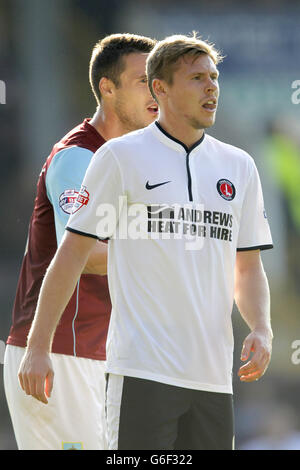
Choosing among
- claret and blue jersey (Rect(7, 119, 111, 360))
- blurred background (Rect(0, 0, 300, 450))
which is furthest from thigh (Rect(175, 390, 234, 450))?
blurred background (Rect(0, 0, 300, 450))

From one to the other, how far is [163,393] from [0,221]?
9.91 metres

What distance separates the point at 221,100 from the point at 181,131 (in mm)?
8424

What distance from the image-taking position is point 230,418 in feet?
9.56

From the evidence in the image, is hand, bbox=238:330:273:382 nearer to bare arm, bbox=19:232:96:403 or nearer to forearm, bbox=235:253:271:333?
forearm, bbox=235:253:271:333

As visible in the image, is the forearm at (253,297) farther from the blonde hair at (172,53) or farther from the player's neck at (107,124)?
the player's neck at (107,124)

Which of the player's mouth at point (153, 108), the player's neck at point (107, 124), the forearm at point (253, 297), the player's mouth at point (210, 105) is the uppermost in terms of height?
the player's mouth at point (153, 108)

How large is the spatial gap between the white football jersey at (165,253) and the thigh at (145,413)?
31 mm

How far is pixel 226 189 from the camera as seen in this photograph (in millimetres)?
3039

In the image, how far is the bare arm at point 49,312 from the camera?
2828 millimetres

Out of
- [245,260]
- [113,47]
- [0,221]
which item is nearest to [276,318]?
[0,221]

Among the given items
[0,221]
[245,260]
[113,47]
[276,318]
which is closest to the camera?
[245,260]

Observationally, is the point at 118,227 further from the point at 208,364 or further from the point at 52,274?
the point at 208,364

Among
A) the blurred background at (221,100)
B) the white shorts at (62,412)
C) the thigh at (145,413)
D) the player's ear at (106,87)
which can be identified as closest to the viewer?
the thigh at (145,413)

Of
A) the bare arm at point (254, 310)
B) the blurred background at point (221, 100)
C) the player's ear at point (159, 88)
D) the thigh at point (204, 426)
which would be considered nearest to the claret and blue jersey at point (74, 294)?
the player's ear at point (159, 88)
